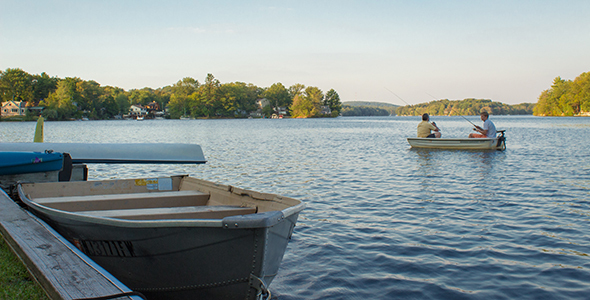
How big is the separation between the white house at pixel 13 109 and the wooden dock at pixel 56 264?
435ft

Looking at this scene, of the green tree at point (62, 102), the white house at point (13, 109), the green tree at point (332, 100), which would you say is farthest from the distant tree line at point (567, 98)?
the white house at point (13, 109)

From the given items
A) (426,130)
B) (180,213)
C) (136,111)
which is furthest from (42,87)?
(180,213)

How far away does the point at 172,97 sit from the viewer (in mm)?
158500

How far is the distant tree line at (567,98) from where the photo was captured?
110562mm

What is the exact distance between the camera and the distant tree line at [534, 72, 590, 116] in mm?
110562

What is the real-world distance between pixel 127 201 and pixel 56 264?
6.91ft

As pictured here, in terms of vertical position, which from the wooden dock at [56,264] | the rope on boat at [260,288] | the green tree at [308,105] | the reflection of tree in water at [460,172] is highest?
the green tree at [308,105]

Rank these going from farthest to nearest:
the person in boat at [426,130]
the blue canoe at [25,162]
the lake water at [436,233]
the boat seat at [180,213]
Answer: the person in boat at [426,130]
the blue canoe at [25,162]
the lake water at [436,233]
the boat seat at [180,213]

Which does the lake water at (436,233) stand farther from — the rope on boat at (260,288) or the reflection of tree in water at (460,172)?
the rope on boat at (260,288)

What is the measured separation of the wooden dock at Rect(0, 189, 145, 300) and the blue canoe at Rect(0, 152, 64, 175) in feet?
7.19

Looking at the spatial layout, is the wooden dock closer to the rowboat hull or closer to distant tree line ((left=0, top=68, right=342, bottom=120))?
the rowboat hull

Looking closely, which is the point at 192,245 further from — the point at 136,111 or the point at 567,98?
the point at 136,111

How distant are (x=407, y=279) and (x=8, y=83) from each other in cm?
14843

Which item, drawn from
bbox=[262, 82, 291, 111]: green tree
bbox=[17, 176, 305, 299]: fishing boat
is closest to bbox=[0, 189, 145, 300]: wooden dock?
bbox=[17, 176, 305, 299]: fishing boat
